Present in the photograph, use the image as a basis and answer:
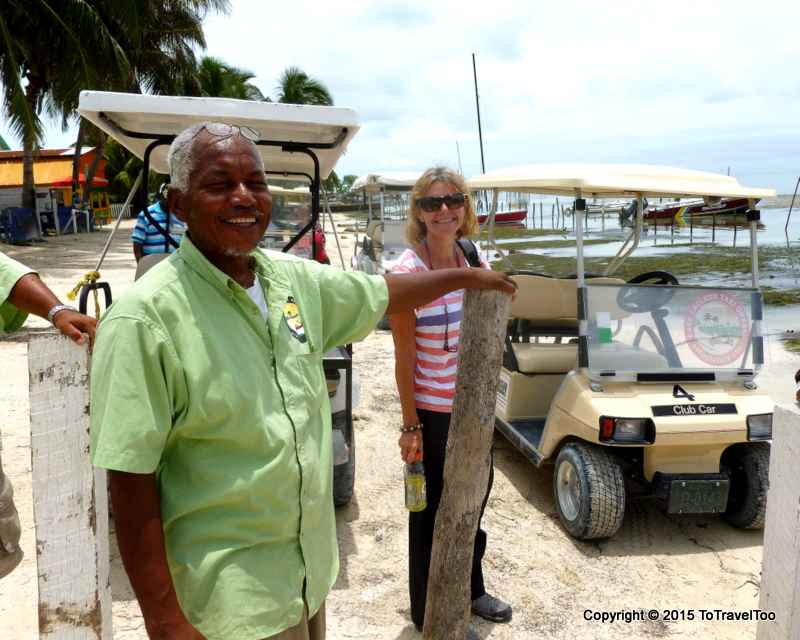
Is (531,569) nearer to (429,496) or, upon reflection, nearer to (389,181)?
(429,496)

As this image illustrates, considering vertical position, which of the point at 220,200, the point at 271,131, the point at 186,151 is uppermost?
the point at 271,131

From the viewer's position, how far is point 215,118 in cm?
350

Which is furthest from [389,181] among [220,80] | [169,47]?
[220,80]

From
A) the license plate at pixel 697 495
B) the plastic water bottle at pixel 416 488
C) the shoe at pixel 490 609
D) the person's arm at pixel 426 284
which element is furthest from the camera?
the license plate at pixel 697 495

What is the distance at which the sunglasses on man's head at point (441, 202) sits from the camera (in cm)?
289

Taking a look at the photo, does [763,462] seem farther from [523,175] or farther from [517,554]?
[523,175]

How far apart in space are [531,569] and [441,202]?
2021 millimetres

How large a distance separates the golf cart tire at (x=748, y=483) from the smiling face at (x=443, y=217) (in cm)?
228

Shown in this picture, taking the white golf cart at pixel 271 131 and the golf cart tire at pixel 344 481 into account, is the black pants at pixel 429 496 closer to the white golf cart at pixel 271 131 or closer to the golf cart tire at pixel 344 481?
the white golf cart at pixel 271 131

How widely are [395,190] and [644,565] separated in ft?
29.3

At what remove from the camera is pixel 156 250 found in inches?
186

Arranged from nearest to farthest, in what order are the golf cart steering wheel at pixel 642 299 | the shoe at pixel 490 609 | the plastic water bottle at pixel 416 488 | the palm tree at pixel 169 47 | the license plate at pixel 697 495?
the plastic water bottle at pixel 416 488
the shoe at pixel 490 609
the license plate at pixel 697 495
the golf cart steering wheel at pixel 642 299
the palm tree at pixel 169 47

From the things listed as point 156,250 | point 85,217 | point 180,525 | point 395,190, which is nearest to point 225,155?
point 180,525

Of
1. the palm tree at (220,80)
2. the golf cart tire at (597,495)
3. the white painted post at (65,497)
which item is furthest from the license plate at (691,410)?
the palm tree at (220,80)
